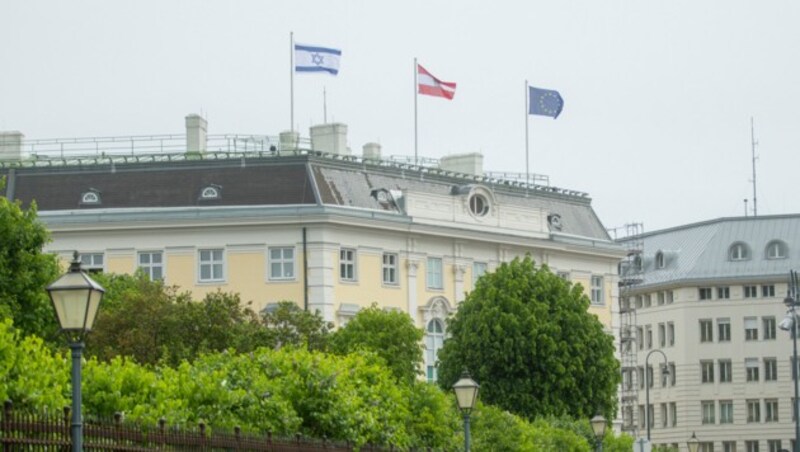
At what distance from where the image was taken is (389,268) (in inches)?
3748

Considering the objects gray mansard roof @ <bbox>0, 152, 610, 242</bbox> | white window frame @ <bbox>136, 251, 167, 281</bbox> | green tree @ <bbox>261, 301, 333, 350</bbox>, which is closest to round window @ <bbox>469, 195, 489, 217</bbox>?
gray mansard roof @ <bbox>0, 152, 610, 242</bbox>

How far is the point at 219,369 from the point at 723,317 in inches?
4079

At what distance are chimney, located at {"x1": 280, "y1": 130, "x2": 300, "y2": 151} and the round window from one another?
843 cm

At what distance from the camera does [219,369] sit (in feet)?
144

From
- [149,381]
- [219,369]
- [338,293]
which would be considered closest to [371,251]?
[338,293]

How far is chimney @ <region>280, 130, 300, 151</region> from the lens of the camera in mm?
95625

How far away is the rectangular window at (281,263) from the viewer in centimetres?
9162

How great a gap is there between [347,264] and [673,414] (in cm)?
5984

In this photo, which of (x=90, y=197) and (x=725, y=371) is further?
(x=725, y=371)

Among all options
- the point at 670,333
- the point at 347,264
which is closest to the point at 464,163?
the point at 347,264

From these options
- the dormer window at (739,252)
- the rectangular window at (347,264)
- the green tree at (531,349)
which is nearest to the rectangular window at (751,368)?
the dormer window at (739,252)

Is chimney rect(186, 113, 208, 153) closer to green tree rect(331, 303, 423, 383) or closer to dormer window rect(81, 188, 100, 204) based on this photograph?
dormer window rect(81, 188, 100, 204)

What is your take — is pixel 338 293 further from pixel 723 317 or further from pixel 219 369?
pixel 723 317

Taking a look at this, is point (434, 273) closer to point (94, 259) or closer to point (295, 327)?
point (94, 259)
